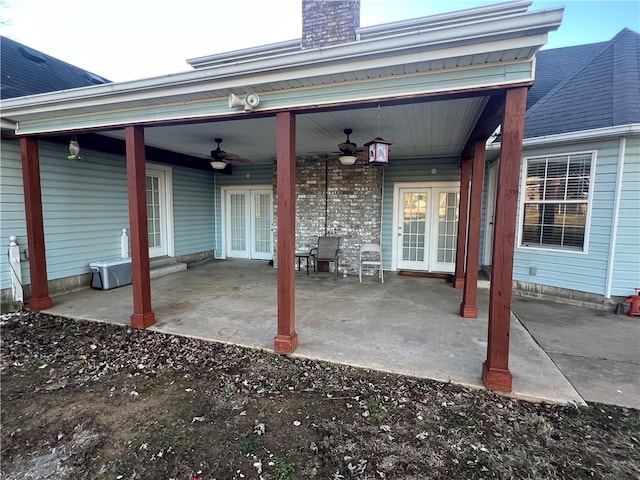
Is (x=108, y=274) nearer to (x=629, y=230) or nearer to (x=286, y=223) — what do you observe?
(x=286, y=223)

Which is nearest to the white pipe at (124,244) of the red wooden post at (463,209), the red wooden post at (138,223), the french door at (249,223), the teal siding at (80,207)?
the teal siding at (80,207)

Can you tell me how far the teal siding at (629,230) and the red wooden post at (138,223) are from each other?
625 centimetres

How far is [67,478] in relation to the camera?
1.69 meters

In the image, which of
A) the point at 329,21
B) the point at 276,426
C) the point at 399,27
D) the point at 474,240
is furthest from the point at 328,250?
the point at 399,27

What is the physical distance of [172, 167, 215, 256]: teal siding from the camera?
730cm

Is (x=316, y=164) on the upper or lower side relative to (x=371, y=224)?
upper

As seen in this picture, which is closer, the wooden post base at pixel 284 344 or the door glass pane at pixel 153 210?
the wooden post base at pixel 284 344

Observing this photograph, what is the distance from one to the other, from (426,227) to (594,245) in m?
2.83

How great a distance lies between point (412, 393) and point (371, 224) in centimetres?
454

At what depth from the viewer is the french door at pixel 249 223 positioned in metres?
8.27

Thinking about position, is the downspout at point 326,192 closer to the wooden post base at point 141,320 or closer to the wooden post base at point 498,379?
the wooden post base at point 141,320

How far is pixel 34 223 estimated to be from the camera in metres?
4.25

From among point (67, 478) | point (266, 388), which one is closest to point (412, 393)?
point (266, 388)

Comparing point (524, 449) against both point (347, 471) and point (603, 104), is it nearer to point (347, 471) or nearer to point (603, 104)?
point (347, 471)
